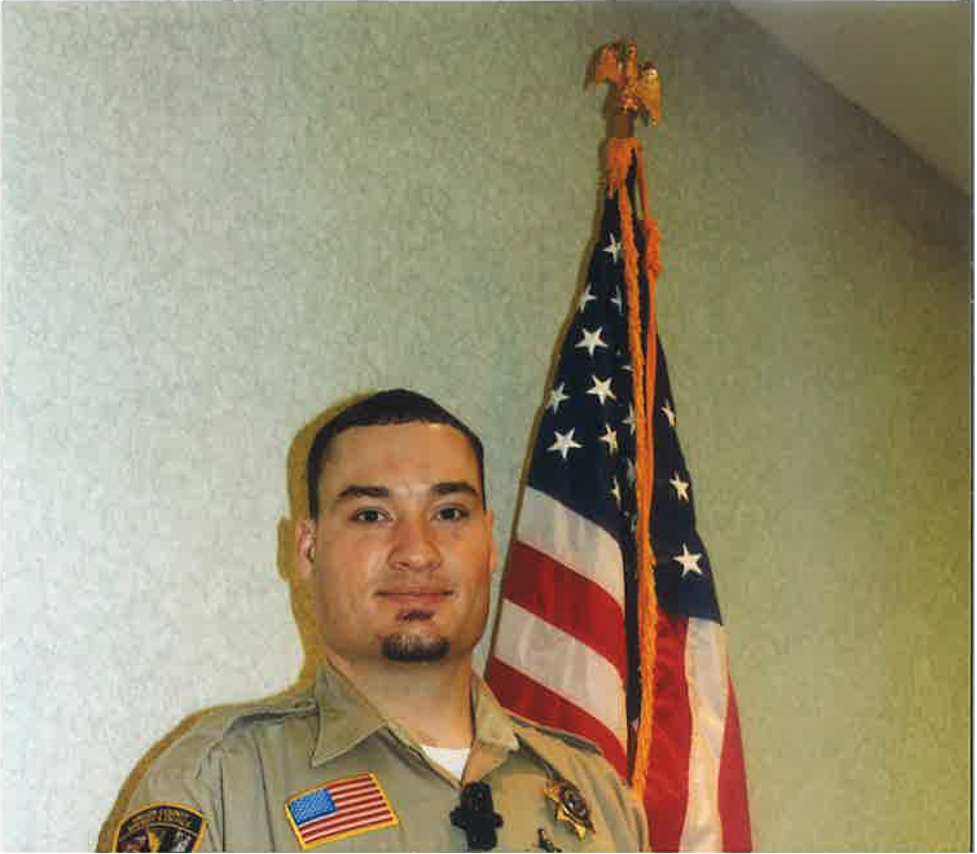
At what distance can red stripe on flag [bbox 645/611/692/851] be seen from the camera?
1.94m

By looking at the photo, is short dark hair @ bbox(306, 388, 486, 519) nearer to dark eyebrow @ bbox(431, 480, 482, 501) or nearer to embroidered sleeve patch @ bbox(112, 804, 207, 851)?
dark eyebrow @ bbox(431, 480, 482, 501)

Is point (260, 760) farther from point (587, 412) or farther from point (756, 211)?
point (756, 211)

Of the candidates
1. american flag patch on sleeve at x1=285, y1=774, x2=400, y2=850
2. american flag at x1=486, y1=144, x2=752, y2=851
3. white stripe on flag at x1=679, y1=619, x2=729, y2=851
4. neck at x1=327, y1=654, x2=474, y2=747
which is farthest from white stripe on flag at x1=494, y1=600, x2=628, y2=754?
american flag patch on sleeve at x1=285, y1=774, x2=400, y2=850

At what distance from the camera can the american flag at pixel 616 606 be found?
1.96 metres

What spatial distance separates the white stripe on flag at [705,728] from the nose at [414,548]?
1.91ft

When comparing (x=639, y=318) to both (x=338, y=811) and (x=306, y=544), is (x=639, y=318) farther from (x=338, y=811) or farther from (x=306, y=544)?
(x=338, y=811)

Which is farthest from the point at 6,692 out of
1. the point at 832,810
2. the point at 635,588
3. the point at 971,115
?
the point at 971,115

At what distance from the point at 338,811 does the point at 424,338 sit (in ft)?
2.70

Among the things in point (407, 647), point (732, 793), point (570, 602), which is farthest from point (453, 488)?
point (732, 793)

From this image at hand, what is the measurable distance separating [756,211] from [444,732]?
1.54 m

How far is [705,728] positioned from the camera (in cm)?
200

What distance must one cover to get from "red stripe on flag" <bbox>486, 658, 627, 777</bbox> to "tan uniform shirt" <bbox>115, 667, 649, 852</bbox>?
25 cm

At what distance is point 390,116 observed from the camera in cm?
216

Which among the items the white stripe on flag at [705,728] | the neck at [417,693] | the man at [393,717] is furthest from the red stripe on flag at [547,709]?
the neck at [417,693]
